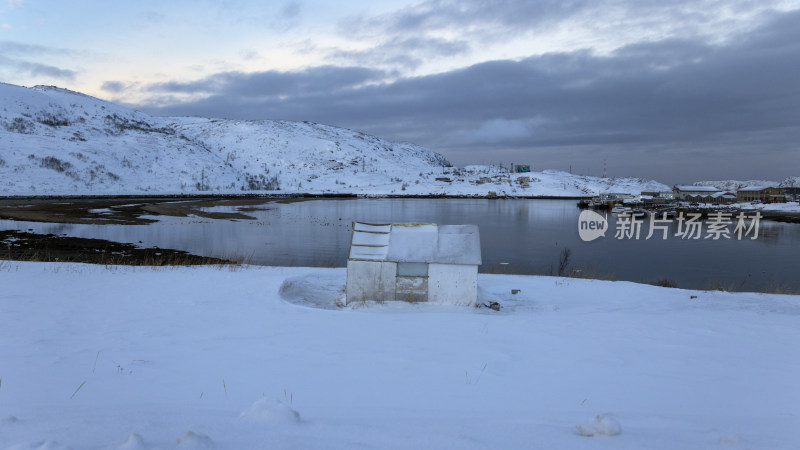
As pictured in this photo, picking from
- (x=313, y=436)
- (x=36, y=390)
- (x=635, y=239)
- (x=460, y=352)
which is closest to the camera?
(x=313, y=436)

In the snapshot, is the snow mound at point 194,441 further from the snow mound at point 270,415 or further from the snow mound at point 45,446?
the snow mound at point 45,446

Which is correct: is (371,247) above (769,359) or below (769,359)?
above

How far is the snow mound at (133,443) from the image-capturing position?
3715 millimetres

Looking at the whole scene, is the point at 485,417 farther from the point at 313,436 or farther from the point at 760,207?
the point at 760,207

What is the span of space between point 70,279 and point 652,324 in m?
17.5

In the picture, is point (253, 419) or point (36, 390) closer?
point (253, 419)

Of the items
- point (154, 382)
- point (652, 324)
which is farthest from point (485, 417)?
point (652, 324)

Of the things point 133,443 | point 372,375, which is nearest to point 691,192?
point 372,375

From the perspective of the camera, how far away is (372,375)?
22.7 ft

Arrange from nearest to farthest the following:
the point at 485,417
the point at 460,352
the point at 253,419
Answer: the point at 253,419 < the point at 485,417 < the point at 460,352

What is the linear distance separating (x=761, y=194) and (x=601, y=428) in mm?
150817

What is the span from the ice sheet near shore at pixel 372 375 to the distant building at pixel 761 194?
13424 cm

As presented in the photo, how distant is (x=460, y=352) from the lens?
8.30 meters

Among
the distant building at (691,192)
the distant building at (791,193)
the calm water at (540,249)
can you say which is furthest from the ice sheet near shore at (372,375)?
the distant building at (791,193)
